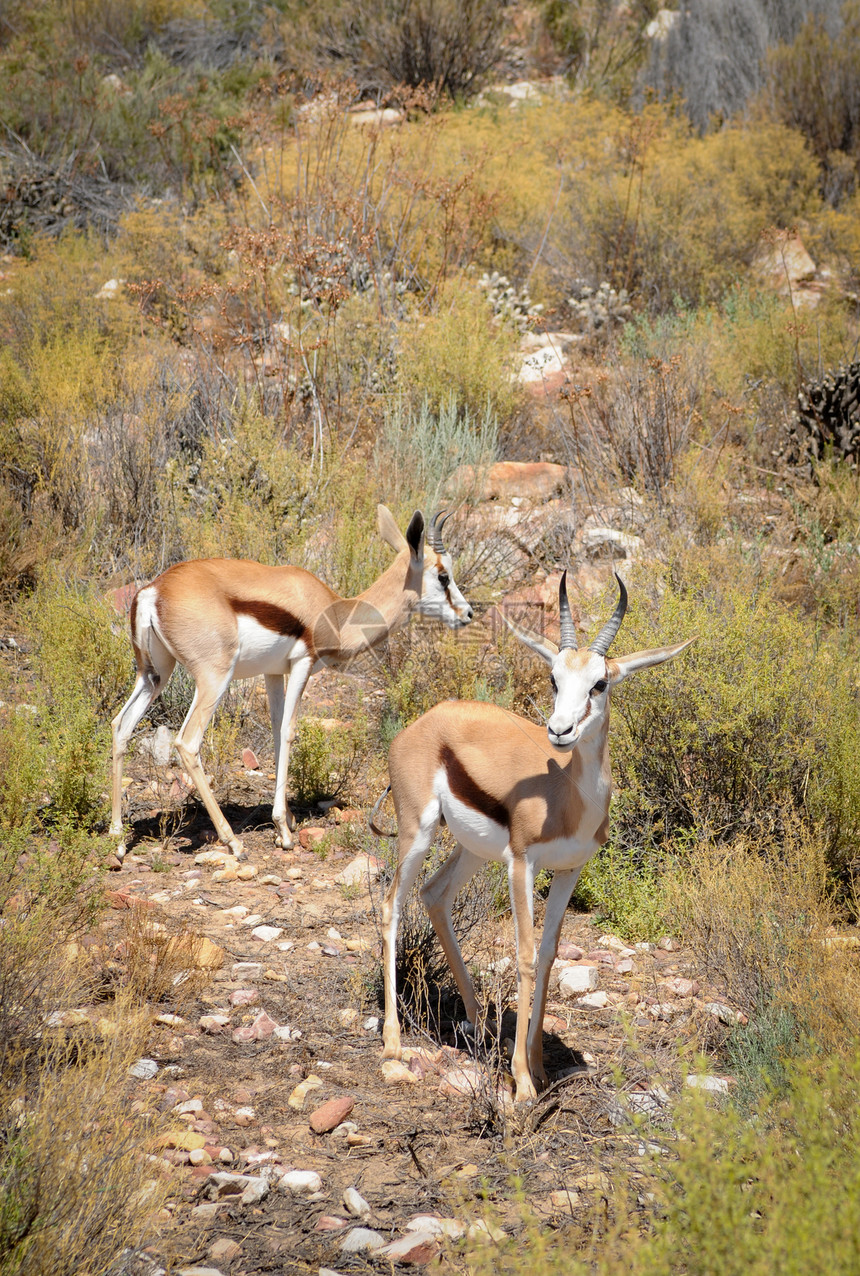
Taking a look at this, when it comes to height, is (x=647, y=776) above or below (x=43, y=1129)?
below

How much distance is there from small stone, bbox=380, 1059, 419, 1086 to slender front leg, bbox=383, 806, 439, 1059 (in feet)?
0.28

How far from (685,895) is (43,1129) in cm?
307

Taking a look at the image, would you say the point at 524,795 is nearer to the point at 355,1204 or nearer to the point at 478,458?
the point at 355,1204

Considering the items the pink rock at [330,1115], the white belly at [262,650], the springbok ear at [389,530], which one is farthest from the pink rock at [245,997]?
the springbok ear at [389,530]

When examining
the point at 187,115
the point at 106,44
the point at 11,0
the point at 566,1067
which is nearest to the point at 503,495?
the point at 566,1067

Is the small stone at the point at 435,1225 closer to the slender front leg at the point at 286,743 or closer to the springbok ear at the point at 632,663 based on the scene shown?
the springbok ear at the point at 632,663

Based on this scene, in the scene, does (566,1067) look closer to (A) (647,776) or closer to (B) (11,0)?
(A) (647,776)

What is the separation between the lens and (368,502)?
28.2 feet

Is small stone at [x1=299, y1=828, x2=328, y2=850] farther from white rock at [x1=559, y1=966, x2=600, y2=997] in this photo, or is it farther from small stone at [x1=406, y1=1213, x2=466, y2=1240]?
small stone at [x1=406, y1=1213, x2=466, y2=1240]

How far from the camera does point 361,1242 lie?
282 centimetres

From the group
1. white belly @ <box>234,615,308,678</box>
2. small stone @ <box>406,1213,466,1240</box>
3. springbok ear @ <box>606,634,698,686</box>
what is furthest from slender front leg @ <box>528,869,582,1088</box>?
white belly @ <box>234,615,308,678</box>

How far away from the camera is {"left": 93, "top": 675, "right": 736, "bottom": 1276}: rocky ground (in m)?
2.89

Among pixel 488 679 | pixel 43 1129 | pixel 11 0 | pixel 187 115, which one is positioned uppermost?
pixel 11 0

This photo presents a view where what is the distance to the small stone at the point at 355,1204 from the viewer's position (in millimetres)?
2990
